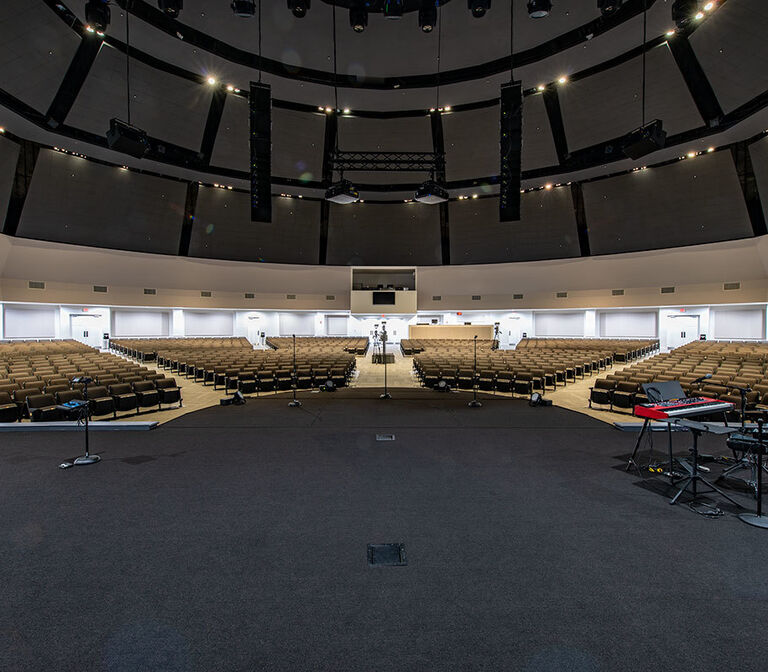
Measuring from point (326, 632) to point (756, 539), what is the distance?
3576mm

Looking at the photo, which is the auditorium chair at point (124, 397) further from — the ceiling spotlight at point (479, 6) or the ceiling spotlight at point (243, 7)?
the ceiling spotlight at point (479, 6)

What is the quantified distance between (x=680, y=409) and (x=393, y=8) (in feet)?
40.9

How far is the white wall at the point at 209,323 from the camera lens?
89.9ft

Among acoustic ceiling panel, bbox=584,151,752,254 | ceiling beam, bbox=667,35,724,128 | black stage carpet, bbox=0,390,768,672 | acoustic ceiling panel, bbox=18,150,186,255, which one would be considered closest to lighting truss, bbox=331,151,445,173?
ceiling beam, bbox=667,35,724,128

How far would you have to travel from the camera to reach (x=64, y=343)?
18766mm

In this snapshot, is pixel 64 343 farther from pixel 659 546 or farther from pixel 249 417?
pixel 659 546

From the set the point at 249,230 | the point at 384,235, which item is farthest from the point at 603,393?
the point at 249,230

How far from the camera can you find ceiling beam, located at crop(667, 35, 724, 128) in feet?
49.8

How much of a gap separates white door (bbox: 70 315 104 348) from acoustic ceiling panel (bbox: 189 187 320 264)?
22.6 ft

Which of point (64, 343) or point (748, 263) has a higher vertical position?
point (748, 263)

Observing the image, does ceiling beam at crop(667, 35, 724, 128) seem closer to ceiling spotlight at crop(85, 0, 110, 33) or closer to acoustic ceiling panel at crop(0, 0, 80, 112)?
ceiling spotlight at crop(85, 0, 110, 33)

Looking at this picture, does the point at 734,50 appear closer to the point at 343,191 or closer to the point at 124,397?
the point at 343,191

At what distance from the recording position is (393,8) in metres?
11.2

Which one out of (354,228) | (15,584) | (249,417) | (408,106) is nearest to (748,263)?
(408,106)
